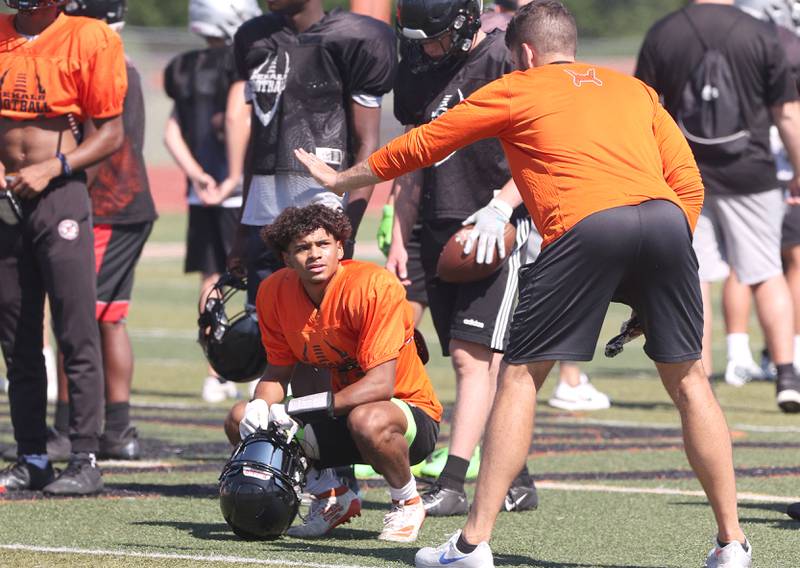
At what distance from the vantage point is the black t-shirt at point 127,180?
8.38 m

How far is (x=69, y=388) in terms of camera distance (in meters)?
6.96

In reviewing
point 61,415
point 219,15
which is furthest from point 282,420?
point 219,15

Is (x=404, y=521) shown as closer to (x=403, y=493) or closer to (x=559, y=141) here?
(x=403, y=493)

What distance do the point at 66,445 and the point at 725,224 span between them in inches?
157

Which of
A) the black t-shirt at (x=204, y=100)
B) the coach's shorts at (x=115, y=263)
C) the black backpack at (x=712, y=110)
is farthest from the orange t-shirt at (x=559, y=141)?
the black t-shirt at (x=204, y=100)

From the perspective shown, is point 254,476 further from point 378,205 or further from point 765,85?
point 378,205

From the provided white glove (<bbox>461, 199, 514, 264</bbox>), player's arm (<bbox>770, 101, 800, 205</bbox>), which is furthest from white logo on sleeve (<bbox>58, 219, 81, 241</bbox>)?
player's arm (<bbox>770, 101, 800, 205</bbox>)

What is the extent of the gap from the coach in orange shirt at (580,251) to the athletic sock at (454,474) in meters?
1.28

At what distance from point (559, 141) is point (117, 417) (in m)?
3.65

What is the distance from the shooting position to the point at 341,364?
6137mm

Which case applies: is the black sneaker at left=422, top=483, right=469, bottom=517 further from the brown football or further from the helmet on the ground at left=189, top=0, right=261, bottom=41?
the helmet on the ground at left=189, top=0, right=261, bottom=41

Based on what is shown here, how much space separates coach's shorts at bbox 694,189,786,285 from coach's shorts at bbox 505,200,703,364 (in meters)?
4.43

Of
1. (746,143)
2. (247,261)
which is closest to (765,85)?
(746,143)

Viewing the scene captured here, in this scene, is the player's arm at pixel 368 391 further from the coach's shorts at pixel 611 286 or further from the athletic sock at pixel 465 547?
the athletic sock at pixel 465 547
